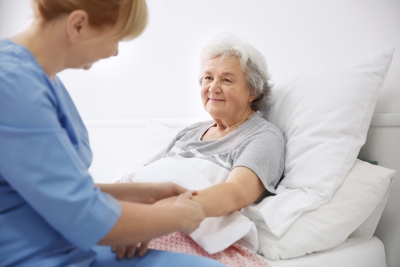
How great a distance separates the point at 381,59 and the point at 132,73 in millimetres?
1689

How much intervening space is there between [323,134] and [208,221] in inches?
20.3

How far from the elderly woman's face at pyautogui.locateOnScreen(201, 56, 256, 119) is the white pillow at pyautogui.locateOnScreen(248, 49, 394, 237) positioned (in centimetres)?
24

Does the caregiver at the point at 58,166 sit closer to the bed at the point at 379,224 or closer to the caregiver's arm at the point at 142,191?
the caregiver's arm at the point at 142,191

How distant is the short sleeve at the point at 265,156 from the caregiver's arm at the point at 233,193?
24 mm

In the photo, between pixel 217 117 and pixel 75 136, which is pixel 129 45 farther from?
pixel 75 136

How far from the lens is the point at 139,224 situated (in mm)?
610

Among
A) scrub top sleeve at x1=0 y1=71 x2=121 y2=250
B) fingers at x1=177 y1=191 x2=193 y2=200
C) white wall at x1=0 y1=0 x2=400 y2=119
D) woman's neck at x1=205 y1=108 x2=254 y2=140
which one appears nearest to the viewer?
scrub top sleeve at x1=0 y1=71 x2=121 y2=250

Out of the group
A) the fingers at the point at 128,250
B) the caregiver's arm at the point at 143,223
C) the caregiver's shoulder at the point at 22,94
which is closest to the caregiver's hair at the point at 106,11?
the caregiver's shoulder at the point at 22,94

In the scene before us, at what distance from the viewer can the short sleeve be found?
1047mm

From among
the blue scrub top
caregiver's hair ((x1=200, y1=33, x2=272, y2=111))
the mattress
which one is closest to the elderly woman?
caregiver's hair ((x1=200, y1=33, x2=272, y2=111))

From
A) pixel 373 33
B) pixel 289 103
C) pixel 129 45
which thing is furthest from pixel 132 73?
pixel 373 33

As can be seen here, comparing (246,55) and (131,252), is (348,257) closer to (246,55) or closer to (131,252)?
(131,252)

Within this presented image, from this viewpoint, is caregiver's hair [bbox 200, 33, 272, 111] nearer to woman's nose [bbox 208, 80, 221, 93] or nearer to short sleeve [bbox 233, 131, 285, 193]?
woman's nose [bbox 208, 80, 221, 93]

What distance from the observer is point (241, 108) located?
4.55 feet
